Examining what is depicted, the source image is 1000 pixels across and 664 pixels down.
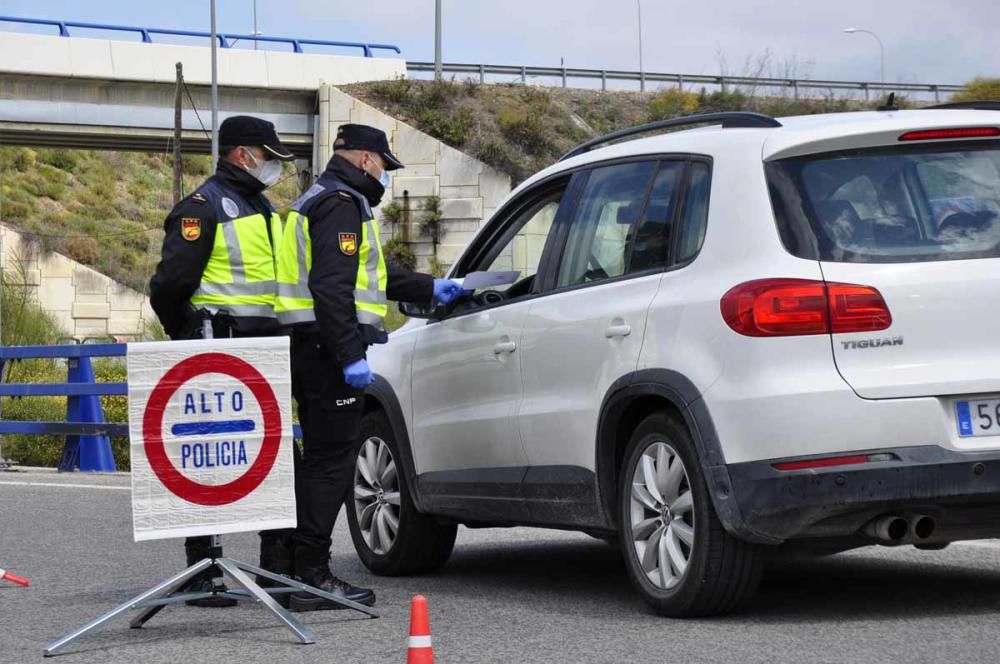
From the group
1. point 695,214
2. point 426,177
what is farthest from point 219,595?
point 426,177

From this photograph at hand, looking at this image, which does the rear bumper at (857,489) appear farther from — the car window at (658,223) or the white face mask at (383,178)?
the white face mask at (383,178)

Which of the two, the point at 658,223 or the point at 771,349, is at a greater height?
the point at 658,223

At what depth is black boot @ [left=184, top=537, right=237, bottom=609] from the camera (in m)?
7.25

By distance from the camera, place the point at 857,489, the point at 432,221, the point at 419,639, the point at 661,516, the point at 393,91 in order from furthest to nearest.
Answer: the point at 393,91
the point at 432,221
the point at 661,516
the point at 857,489
the point at 419,639

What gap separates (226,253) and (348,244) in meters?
0.69

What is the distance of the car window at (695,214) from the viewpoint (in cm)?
668

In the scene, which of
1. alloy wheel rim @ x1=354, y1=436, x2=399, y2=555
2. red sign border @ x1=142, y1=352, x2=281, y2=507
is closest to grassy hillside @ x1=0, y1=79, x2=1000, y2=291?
alloy wheel rim @ x1=354, y1=436, x2=399, y2=555

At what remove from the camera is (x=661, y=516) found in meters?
6.74

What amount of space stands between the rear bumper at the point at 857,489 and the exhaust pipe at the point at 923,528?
0.11 m

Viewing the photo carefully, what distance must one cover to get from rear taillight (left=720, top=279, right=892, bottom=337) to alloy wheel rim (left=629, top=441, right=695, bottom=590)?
68cm

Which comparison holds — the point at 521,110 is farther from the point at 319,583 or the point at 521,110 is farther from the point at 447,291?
the point at 319,583

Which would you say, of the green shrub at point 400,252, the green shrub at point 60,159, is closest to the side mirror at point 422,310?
the green shrub at point 400,252

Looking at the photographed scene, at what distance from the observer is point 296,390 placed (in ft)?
25.4

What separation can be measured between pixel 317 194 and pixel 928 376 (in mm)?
2697
